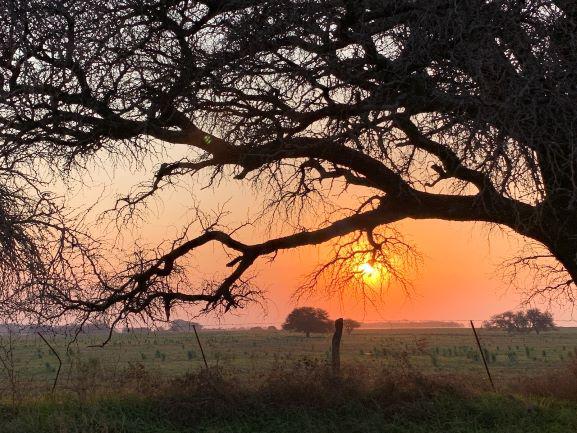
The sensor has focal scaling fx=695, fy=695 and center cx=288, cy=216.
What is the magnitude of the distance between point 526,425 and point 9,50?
9687mm

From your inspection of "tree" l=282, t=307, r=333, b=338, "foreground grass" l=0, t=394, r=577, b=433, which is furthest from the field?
"tree" l=282, t=307, r=333, b=338

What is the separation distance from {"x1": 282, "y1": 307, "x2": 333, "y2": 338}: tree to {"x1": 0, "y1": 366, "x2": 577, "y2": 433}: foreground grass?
6822cm

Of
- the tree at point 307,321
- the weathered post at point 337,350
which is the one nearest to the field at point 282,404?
the weathered post at point 337,350

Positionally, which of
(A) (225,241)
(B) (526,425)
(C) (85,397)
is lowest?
(B) (526,425)

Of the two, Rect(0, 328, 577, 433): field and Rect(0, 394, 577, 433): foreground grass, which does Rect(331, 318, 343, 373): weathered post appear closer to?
Rect(0, 328, 577, 433): field

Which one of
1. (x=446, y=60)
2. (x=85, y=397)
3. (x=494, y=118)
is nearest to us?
(x=494, y=118)

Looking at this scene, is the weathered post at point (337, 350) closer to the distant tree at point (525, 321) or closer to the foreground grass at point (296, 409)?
the foreground grass at point (296, 409)

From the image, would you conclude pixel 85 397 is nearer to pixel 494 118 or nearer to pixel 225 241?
pixel 225 241

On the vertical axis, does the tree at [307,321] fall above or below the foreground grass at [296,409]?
above

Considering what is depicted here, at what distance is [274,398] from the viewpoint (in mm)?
11617

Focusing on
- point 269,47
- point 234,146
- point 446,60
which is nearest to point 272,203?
point 234,146

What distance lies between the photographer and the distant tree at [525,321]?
88.8m

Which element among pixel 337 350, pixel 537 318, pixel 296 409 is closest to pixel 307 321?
pixel 537 318

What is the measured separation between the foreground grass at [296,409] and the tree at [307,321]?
68215 millimetres
